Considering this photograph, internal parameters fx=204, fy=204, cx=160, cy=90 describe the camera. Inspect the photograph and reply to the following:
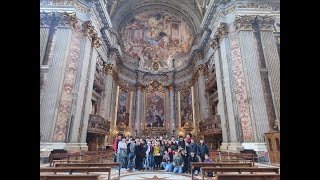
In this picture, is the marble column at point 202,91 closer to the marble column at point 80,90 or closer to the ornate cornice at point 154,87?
the ornate cornice at point 154,87

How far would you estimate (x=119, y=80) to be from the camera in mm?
19516

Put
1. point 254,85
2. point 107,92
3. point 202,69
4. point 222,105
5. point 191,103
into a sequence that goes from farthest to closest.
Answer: point 191,103, point 202,69, point 107,92, point 222,105, point 254,85

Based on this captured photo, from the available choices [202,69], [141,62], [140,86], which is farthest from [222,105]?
[141,62]

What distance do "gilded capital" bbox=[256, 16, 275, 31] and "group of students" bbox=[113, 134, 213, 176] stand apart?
273 inches

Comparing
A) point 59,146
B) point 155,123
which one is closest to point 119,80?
point 155,123

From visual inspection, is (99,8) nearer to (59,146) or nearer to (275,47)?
(59,146)

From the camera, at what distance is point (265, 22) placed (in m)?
10.4

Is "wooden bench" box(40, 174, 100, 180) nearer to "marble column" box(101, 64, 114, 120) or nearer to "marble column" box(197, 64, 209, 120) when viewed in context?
"marble column" box(101, 64, 114, 120)

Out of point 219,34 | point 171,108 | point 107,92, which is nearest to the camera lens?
point 219,34

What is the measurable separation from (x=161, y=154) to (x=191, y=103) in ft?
38.0

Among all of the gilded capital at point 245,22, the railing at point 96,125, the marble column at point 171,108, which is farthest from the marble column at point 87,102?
the marble column at point 171,108

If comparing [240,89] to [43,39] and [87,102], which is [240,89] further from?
[43,39]

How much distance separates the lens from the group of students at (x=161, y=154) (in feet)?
23.7

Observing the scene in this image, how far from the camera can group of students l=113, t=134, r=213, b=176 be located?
23.7 ft
